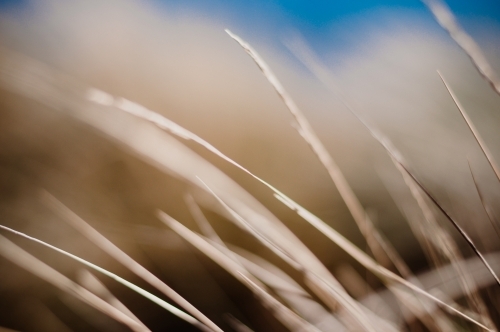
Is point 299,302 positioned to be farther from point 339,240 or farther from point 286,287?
point 339,240

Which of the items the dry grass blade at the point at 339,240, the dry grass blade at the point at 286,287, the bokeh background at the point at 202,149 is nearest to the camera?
the dry grass blade at the point at 339,240

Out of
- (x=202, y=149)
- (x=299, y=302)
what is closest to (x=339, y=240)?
(x=299, y=302)

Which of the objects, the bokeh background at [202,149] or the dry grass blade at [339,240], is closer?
the dry grass blade at [339,240]

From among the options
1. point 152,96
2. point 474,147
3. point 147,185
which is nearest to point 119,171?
point 147,185

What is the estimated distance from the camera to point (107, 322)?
0.83 meters

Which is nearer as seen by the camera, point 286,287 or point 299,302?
point 286,287

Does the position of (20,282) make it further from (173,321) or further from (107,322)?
(173,321)

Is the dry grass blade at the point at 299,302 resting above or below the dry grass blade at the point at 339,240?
below

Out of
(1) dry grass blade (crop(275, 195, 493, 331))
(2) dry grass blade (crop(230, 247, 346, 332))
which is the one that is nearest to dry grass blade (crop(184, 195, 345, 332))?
(2) dry grass blade (crop(230, 247, 346, 332))

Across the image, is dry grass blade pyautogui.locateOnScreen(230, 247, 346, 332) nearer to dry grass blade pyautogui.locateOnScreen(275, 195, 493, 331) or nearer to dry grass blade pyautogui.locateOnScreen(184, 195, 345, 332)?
dry grass blade pyautogui.locateOnScreen(184, 195, 345, 332)

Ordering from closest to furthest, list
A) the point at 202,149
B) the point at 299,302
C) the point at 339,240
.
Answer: the point at 339,240
the point at 299,302
the point at 202,149

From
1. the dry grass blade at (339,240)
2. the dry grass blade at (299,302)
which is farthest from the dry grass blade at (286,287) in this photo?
the dry grass blade at (339,240)

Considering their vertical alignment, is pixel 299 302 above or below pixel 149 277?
below

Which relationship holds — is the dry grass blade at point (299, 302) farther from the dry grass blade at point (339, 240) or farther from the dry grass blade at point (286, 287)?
the dry grass blade at point (339, 240)
